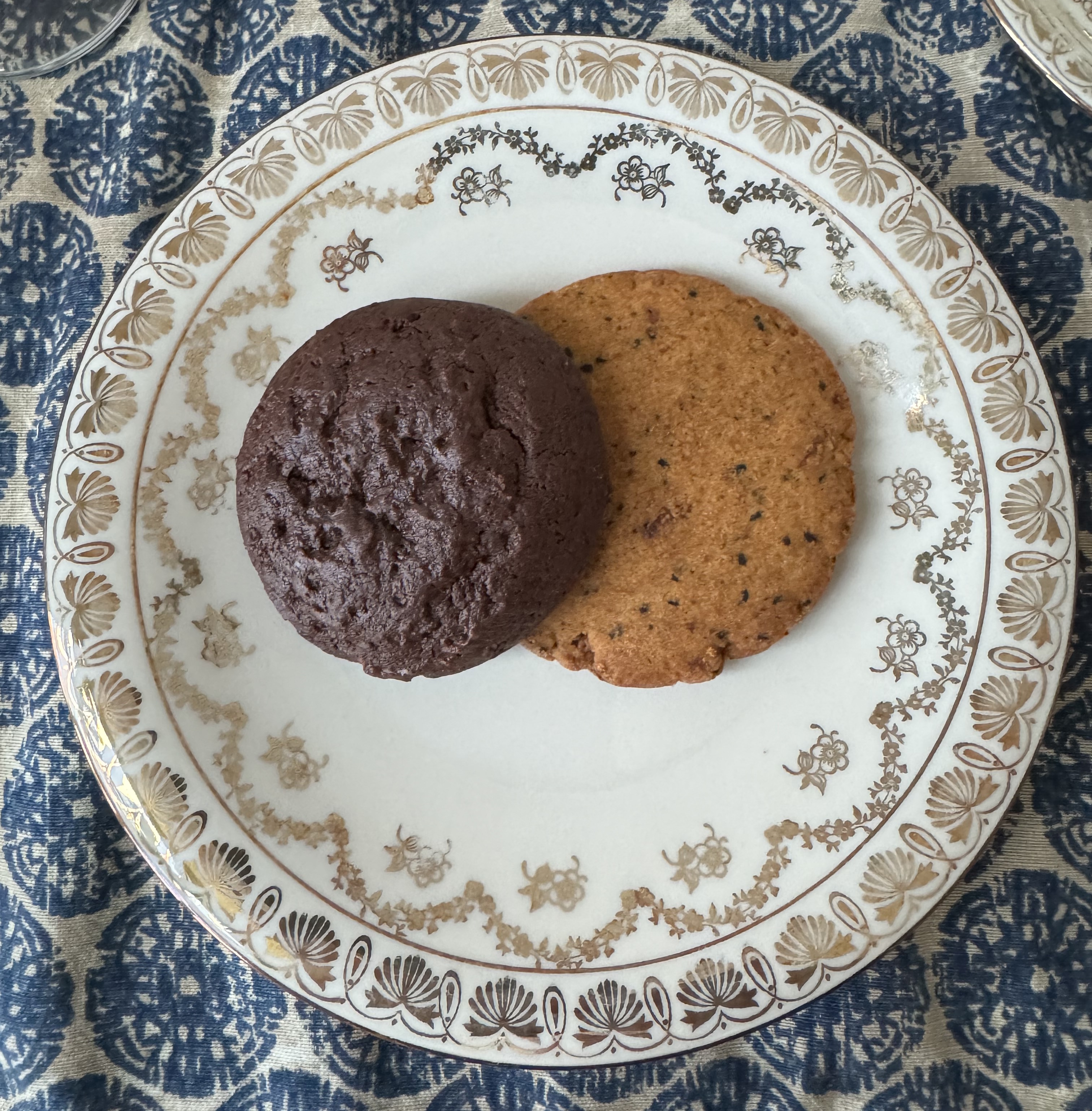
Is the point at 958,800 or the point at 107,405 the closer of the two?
the point at 958,800

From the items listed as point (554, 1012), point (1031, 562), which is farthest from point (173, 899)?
point (1031, 562)

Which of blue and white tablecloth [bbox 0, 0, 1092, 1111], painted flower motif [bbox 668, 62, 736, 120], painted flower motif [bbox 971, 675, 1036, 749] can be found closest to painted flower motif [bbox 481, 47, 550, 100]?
blue and white tablecloth [bbox 0, 0, 1092, 1111]

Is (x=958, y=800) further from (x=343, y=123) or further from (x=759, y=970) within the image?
(x=343, y=123)

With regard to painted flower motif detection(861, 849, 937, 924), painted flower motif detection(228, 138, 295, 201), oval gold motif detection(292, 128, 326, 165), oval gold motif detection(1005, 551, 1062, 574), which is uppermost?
oval gold motif detection(292, 128, 326, 165)

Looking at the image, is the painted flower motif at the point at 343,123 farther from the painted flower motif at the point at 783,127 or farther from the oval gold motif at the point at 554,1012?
the oval gold motif at the point at 554,1012

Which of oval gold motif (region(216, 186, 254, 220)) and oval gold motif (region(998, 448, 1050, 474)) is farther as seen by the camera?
oval gold motif (region(216, 186, 254, 220))

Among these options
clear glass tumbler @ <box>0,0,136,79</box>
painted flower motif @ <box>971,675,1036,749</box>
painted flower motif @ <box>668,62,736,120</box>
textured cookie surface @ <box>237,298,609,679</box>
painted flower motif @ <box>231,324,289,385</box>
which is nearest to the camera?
textured cookie surface @ <box>237,298,609,679</box>

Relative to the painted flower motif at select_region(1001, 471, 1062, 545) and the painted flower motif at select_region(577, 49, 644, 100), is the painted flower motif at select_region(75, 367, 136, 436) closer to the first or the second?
the painted flower motif at select_region(577, 49, 644, 100)

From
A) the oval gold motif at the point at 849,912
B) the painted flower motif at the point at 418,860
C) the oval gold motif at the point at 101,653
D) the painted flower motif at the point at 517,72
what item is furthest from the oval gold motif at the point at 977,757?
the oval gold motif at the point at 101,653
